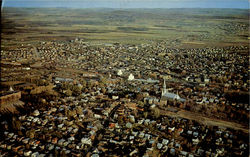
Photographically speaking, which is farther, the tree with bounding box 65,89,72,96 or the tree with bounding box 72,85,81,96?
the tree with bounding box 72,85,81,96

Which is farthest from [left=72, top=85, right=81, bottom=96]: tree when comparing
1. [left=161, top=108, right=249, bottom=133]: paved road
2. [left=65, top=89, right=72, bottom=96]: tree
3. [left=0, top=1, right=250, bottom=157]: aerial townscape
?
[left=161, top=108, right=249, bottom=133]: paved road

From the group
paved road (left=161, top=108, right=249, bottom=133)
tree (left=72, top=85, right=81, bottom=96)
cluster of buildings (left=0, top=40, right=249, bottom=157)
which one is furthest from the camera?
tree (left=72, top=85, right=81, bottom=96)

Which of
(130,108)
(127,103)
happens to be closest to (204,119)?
(130,108)

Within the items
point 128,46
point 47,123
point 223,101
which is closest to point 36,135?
point 47,123

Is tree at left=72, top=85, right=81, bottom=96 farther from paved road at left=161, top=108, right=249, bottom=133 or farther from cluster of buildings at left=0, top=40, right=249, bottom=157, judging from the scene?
paved road at left=161, top=108, right=249, bottom=133

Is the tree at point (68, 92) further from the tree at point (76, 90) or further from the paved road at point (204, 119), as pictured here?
the paved road at point (204, 119)

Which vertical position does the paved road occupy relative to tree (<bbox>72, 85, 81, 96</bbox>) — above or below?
below

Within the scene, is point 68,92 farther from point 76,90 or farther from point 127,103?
point 127,103

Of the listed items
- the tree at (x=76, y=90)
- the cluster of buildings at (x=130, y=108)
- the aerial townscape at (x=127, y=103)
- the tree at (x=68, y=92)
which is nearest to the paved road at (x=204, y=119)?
the aerial townscape at (x=127, y=103)

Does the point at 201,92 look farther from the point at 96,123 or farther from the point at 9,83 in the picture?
the point at 9,83
